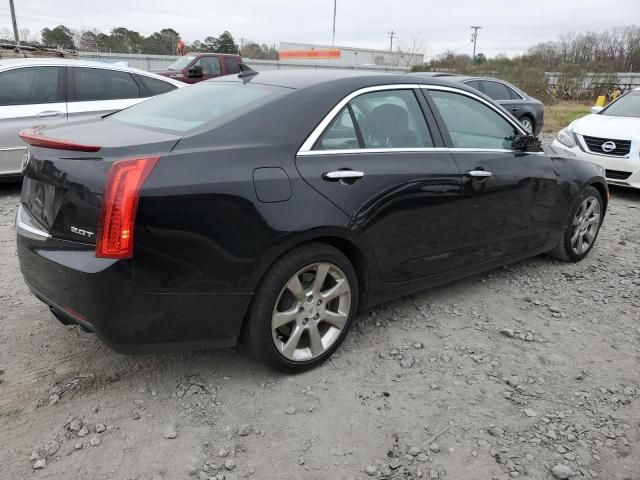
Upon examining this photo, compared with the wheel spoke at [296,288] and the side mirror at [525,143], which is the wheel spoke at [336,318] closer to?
the wheel spoke at [296,288]

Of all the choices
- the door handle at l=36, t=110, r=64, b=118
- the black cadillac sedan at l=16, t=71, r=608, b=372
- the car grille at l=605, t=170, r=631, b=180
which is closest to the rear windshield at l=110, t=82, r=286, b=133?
the black cadillac sedan at l=16, t=71, r=608, b=372

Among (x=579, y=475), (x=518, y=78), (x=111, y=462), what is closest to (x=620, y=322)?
(x=579, y=475)

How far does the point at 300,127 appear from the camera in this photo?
289 centimetres

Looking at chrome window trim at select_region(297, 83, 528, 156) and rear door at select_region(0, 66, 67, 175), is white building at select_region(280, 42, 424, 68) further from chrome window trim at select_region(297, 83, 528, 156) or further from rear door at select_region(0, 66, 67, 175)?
chrome window trim at select_region(297, 83, 528, 156)

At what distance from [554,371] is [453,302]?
3.23 feet

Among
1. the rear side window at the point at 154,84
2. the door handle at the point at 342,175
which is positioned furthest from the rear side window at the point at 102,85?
the door handle at the point at 342,175

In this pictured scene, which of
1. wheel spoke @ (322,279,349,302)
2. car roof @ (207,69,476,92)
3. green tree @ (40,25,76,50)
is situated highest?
green tree @ (40,25,76,50)

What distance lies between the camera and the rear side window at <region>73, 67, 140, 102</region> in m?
6.70

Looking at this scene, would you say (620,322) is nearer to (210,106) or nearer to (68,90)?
(210,106)

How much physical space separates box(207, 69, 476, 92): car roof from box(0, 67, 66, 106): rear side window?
378 centimetres

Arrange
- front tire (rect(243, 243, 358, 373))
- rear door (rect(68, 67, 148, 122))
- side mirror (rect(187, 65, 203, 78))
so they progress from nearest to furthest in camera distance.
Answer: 1. front tire (rect(243, 243, 358, 373))
2. rear door (rect(68, 67, 148, 122))
3. side mirror (rect(187, 65, 203, 78))

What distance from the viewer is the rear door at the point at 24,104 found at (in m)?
6.14

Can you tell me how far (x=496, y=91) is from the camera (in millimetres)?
12258

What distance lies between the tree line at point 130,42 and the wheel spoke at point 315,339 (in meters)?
39.3
